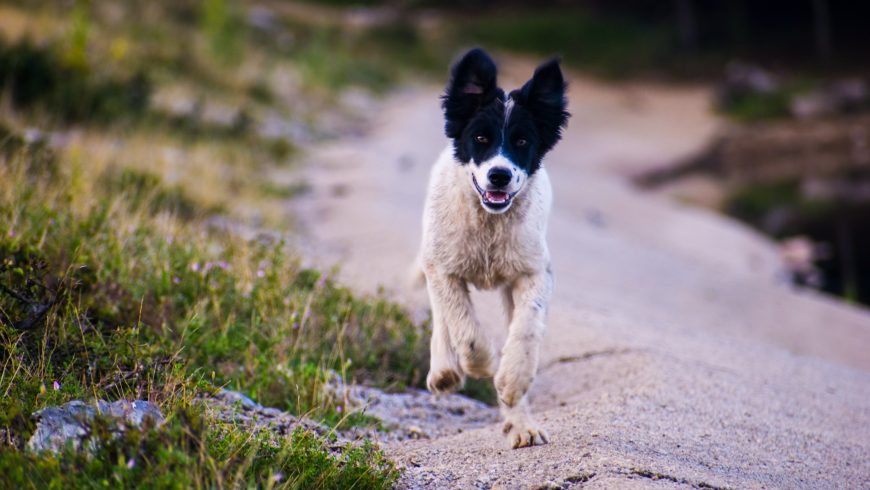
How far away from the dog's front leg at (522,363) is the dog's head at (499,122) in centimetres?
49

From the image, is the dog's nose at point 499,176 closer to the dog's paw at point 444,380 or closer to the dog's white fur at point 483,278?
the dog's white fur at point 483,278

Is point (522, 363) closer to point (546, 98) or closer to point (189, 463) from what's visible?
point (546, 98)

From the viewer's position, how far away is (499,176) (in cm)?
456

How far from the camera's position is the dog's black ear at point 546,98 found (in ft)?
16.1

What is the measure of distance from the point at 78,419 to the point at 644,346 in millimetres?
4126

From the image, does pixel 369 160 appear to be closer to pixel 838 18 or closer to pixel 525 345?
pixel 525 345

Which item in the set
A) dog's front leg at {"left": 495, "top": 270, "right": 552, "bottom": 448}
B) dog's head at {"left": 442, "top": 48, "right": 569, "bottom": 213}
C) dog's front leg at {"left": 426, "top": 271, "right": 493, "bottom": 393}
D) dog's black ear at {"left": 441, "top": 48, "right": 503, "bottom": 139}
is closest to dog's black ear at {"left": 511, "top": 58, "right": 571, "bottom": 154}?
dog's head at {"left": 442, "top": 48, "right": 569, "bottom": 213}

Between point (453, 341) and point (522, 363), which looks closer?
point (522, 363)

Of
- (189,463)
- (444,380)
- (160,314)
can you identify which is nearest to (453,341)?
(444,380)

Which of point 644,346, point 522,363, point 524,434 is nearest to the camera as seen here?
point 522,363

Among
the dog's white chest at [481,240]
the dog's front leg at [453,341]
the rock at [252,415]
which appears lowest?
the rock at [252,415]

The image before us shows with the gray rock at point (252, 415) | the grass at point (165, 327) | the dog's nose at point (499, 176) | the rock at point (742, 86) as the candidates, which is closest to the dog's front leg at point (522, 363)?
the dog's nose at point (499, 176)

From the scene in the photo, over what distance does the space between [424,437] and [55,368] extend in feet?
6.56

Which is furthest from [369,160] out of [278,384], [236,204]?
[278,384]
